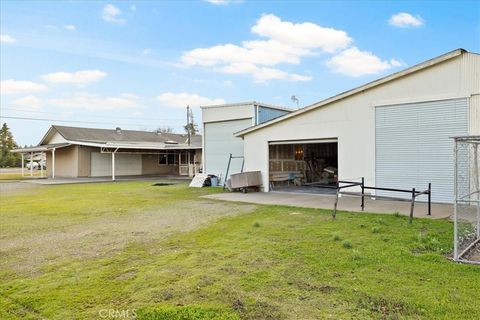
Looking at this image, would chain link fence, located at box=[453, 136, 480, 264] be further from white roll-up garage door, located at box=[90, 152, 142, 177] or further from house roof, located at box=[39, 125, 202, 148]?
white roll-up garage door, located at box=[90, 152, 142, 177]

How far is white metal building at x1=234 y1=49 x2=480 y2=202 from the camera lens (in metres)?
10.3

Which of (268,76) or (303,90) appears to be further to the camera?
(268,76)

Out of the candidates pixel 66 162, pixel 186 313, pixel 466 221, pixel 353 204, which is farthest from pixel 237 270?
pixel 66 162

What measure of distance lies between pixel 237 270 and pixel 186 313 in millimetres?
1415

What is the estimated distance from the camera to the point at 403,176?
1136 centimetres

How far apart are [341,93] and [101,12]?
1146cm

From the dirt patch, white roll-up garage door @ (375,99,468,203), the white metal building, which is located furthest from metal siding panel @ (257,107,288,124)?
the dirt patch

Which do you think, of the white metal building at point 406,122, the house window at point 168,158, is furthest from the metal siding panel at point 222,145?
the house window at point 168,158

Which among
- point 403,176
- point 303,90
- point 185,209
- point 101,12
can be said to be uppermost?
point 101,12

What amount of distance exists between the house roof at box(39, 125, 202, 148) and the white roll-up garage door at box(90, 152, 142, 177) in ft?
3.97

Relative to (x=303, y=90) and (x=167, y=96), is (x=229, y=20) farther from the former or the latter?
(x=167, y=96)

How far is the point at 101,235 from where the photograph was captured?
280 inches

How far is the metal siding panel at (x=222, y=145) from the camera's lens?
59.6ft

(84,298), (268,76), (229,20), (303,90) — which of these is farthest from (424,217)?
(268,76)
